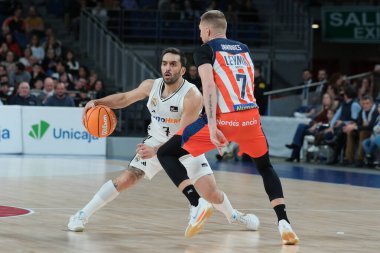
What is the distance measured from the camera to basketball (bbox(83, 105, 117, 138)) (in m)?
8.48

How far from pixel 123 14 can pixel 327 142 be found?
826 centimetres

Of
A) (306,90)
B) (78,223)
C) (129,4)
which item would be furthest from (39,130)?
(78,223)

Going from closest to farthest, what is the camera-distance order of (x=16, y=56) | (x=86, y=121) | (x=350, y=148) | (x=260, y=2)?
(x=86, y=121)
(x=350, y=148)
(x=16, y=56)
(x=260, y=2)

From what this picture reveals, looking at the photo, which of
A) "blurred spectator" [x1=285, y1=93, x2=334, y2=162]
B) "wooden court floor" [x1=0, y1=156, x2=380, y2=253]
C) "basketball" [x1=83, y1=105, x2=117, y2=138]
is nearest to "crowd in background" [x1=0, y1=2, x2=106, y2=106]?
"blurred spectator" [x1=285, y1=93, x2=334, y2=162]

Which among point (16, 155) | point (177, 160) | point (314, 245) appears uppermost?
point (177, 160)

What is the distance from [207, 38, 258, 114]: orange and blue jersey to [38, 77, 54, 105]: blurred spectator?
12524 mm

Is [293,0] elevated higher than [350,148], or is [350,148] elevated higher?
[293,0]

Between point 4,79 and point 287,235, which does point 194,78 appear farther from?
point 287,235

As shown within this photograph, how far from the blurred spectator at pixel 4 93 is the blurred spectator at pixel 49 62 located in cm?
243

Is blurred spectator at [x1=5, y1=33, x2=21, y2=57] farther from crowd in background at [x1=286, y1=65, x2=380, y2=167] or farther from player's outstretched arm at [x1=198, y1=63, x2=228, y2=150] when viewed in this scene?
player's outstretched arm at [x1=198, y1=63, x2=228, y2=150]

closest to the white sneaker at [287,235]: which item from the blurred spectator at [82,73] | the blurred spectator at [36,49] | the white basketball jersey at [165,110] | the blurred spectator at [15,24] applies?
the white basketball jersey at [165,110]

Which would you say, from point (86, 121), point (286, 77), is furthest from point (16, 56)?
point (86, 121)

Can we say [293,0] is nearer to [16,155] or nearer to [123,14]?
[123,14]

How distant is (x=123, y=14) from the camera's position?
81.7ft
